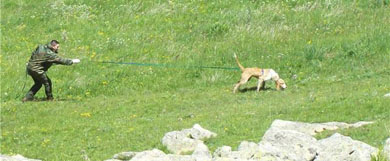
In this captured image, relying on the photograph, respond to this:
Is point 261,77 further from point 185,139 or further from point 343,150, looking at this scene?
point 343,150

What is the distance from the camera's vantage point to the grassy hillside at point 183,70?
16.2 meters

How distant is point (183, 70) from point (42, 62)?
4543 millimetres

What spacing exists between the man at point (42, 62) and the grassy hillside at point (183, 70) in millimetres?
639

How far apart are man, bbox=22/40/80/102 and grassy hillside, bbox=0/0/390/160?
639mm

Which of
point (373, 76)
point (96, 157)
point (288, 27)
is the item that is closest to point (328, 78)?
point (373, 76)

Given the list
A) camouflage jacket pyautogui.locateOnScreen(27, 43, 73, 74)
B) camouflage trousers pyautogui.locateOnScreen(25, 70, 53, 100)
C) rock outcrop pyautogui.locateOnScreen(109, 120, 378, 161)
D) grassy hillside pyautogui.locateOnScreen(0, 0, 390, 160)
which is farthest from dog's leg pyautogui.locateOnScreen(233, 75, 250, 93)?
rock outcrop pyautogui.locateOnScreen(109, 120, 378, 161)

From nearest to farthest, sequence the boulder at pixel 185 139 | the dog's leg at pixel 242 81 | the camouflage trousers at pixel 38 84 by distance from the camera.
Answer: the boulder at pixel 185 139, the dog's leg at pixel 242 81, the camouflage trousers at pixel 38 84

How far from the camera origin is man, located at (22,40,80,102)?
856 inches

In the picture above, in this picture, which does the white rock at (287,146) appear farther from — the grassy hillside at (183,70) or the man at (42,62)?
the man at (42,62)

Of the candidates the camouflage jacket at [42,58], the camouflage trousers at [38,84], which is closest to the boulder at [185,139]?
the camouflage jacket at [42,58]

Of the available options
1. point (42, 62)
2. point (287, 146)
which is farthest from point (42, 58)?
point (287, 146)

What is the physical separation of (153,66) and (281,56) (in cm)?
402

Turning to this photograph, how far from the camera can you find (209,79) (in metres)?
23.4

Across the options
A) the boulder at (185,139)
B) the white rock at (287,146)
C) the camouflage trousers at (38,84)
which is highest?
the white rock at (287,146)
